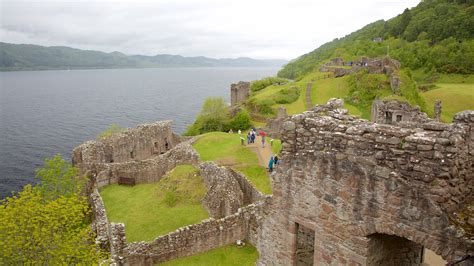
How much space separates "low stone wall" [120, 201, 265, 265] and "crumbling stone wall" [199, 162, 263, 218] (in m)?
2.65

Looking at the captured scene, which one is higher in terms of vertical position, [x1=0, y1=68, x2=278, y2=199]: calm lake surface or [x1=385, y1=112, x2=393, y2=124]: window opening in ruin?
[x1=385, y1=112, x2=393, y2=124]: window opening in ruin

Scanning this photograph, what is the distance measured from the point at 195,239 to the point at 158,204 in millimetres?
7821

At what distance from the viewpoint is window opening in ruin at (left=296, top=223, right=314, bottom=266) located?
13.5 metres

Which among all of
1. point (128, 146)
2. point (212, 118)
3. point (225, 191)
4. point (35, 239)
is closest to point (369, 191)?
point (35, 239)

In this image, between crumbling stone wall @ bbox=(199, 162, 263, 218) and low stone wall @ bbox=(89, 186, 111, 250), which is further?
crumbling stone wall @ bbox=(199, 162, 263, 218)

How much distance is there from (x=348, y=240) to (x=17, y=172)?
63.4 m

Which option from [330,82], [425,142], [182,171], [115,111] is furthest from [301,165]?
[115,111]

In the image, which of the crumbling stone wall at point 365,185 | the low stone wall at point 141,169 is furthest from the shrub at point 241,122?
the crumbling stone wall at point 365,185

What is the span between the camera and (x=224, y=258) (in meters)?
21.4

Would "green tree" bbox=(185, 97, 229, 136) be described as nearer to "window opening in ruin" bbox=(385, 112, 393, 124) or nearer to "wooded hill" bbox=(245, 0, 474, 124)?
"wooded hill" bbox=(245, 0, 474, 124)

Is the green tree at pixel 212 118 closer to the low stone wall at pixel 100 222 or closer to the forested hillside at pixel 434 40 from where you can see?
the low stone wall at pixel 100 222

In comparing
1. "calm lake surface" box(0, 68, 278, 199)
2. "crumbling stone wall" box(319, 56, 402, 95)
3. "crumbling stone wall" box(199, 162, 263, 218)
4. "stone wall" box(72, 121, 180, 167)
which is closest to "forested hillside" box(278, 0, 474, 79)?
"crumbling stone wall" box(319, 56, 402, 95)

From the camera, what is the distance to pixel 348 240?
28.7ft

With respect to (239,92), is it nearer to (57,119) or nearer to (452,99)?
(452,99)
